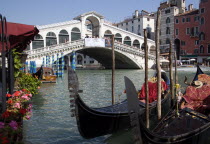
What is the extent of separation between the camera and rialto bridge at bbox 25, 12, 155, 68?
1792 cm

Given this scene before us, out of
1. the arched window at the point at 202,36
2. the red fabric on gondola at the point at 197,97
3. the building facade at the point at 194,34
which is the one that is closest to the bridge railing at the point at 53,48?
the building facade at the point at 194,34

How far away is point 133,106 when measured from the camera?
2.28m

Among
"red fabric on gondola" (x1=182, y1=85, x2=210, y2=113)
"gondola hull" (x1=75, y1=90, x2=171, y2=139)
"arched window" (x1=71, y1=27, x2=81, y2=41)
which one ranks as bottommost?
"gondola hull" (x1=75, y1=90, x2=171, y2=139)

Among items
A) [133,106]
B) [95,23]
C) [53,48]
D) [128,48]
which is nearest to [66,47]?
[53,48]

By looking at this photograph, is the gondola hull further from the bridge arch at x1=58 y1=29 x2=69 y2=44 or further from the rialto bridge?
the bridge arch at x1=58 y1=29 x2=69 y2=44

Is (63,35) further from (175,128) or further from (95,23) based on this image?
(175,128)

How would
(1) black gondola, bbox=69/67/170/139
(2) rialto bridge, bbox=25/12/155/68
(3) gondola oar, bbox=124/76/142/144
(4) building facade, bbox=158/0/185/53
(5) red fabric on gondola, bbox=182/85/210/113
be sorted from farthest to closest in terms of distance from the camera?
(4) building facade, bbox=158/0/185/53
(2) rialto bridge, bbox=25/12/155/68
(5) red fabric on gondola, bbox=182/85/210/113
(1) black gondola, bbox=69/67/170/139
(3) gondola oar, bbox=124/76/142/144

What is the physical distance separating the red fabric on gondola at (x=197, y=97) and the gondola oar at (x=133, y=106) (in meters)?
1.81

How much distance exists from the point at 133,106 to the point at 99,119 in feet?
5.07

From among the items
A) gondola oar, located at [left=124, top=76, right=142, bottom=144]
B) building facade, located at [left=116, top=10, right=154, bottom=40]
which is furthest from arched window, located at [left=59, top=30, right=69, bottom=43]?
gondola oar, located at [left=124, top=76, right=142, bottom=144]

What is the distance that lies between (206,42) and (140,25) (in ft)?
26.9

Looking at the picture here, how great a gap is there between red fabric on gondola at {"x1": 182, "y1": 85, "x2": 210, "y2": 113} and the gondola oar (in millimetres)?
1812

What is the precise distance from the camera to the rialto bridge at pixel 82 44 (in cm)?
1792

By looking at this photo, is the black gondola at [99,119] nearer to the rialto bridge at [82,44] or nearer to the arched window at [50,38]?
the rialto bridge at [82,44]
